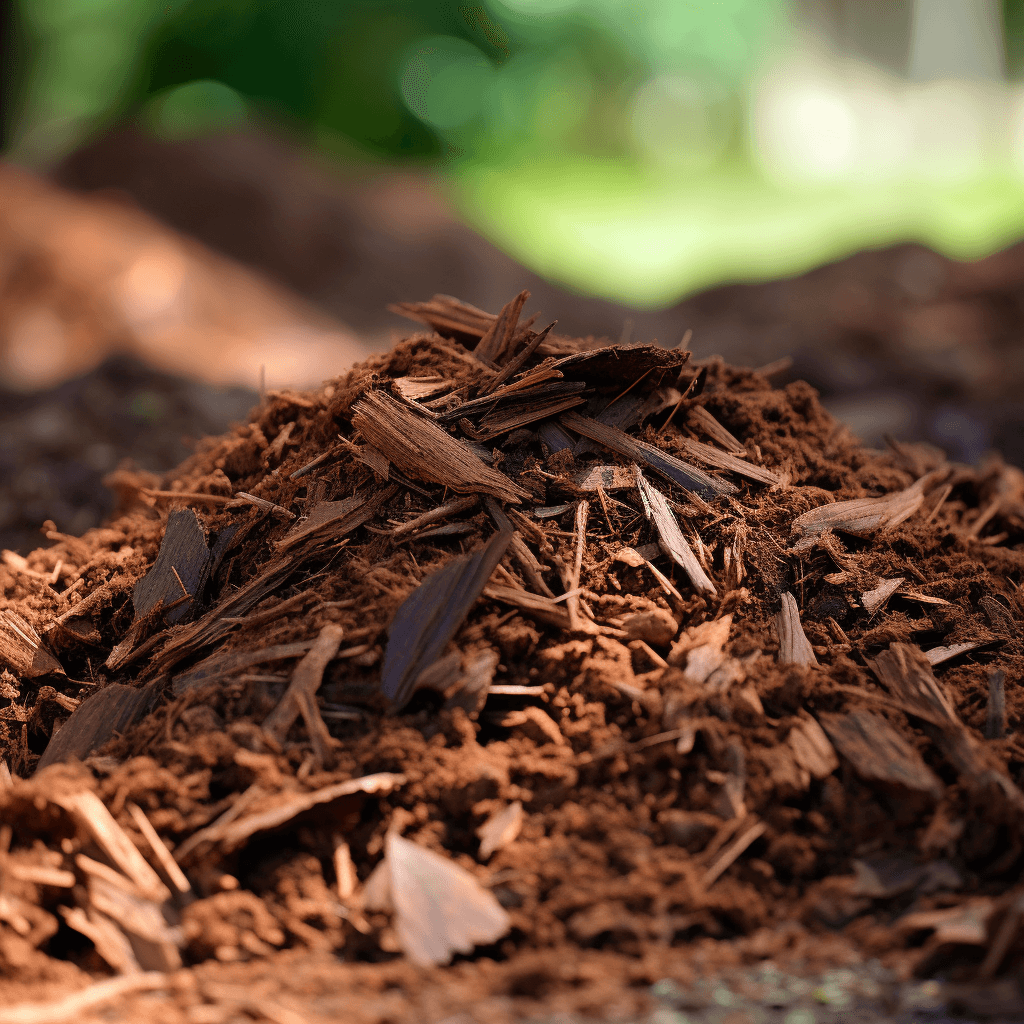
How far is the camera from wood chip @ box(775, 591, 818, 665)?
1.92 metres

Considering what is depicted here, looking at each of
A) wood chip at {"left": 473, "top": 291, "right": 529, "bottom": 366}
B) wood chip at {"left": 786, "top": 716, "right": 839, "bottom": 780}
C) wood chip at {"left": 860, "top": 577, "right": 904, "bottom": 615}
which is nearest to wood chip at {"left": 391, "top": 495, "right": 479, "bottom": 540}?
wood chip at {"left": 473, "top": 291, "right": 529, "bottom": 366}

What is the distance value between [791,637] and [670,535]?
388 millimetres

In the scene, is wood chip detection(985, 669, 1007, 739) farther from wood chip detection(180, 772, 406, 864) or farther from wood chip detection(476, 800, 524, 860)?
wood chip detection(180, 772, 406, 864)

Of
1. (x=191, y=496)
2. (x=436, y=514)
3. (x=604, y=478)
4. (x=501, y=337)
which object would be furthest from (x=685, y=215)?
(x=436, y=514)

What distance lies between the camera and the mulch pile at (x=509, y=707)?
142 centimetres

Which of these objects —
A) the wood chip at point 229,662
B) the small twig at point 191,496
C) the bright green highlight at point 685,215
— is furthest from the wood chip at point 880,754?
the bright green highlight at point 685,215

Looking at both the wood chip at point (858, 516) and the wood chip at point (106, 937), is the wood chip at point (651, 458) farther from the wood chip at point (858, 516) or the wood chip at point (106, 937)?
the wood chip at point (106, 937)

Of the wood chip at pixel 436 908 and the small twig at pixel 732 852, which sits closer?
the wood chip at pixel 436 908

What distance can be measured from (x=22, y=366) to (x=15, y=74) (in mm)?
5821

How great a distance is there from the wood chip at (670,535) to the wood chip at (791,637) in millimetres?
172

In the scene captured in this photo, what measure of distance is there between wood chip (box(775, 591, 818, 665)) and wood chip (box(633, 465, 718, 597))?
0.17 meters

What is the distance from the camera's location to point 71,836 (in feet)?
5.08

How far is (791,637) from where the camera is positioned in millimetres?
1969

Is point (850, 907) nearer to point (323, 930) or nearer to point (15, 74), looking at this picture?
point (323, 930)
